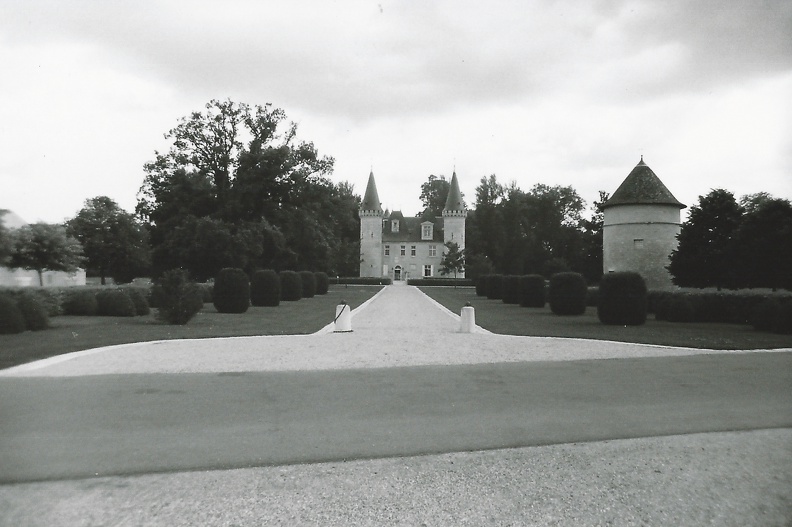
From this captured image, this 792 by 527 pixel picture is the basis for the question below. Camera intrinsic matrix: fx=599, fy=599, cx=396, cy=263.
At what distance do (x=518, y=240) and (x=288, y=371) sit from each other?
68705mm

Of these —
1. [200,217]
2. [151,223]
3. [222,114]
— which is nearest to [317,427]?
[200,217]

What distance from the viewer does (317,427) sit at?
5.85 meters

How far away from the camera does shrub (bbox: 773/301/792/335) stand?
16.1m

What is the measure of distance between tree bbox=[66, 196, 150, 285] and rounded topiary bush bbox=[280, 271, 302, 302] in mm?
17692

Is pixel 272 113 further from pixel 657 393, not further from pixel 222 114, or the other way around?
pixel 657 393

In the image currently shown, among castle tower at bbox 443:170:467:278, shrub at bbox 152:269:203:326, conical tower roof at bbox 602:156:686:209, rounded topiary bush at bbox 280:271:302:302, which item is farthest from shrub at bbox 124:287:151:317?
castle tower at bbox 443:170:467:278

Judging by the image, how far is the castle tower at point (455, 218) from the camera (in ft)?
269

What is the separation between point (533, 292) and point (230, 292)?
15.4 meters

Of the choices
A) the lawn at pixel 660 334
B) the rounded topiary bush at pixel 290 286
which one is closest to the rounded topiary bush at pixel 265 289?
the rounded topiary bush at pixel 290 286

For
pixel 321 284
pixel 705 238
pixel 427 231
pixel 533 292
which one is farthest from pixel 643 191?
pixel 427 231

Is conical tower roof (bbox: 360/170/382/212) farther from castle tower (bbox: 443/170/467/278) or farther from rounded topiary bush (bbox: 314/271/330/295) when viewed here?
rounded topiary bush (bbox: 314/271/330/295)

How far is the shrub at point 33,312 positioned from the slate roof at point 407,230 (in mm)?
72224

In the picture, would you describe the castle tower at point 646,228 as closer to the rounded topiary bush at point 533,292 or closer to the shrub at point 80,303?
the rounded topiary bush at point 533,292

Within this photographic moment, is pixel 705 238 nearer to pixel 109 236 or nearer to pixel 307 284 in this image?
pixel 307 284
